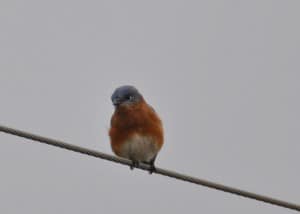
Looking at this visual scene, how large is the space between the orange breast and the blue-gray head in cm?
9

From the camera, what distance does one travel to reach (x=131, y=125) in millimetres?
10086

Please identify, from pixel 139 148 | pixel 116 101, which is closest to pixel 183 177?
pixel 139 148

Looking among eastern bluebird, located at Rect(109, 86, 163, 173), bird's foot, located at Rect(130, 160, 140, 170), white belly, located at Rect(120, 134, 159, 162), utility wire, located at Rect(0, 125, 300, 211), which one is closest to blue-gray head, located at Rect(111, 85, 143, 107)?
eastern bluebird, located at Rect(109, 86, 163, 173)

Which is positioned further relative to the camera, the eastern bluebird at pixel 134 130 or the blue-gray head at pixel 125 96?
the blue-gray head at pixel 125 96

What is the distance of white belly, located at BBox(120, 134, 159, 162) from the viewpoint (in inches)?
395

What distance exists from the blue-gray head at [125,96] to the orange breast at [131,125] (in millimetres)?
88

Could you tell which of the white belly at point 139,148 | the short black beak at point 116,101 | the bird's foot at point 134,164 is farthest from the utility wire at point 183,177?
the short black beak at point 116,101

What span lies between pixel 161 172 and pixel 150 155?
2.29 meters

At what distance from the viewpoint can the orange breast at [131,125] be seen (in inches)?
397

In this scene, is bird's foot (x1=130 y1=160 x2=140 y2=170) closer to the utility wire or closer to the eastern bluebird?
the eastern bluebird

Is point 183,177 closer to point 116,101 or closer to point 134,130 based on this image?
point 134,130

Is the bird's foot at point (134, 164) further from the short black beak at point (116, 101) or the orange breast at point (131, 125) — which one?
the short black beak at point (116, 101)

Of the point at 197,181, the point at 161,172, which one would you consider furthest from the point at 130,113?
the point at 197,181

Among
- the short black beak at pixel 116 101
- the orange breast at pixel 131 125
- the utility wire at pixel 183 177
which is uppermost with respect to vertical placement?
the short black beak at pixel 116 101
